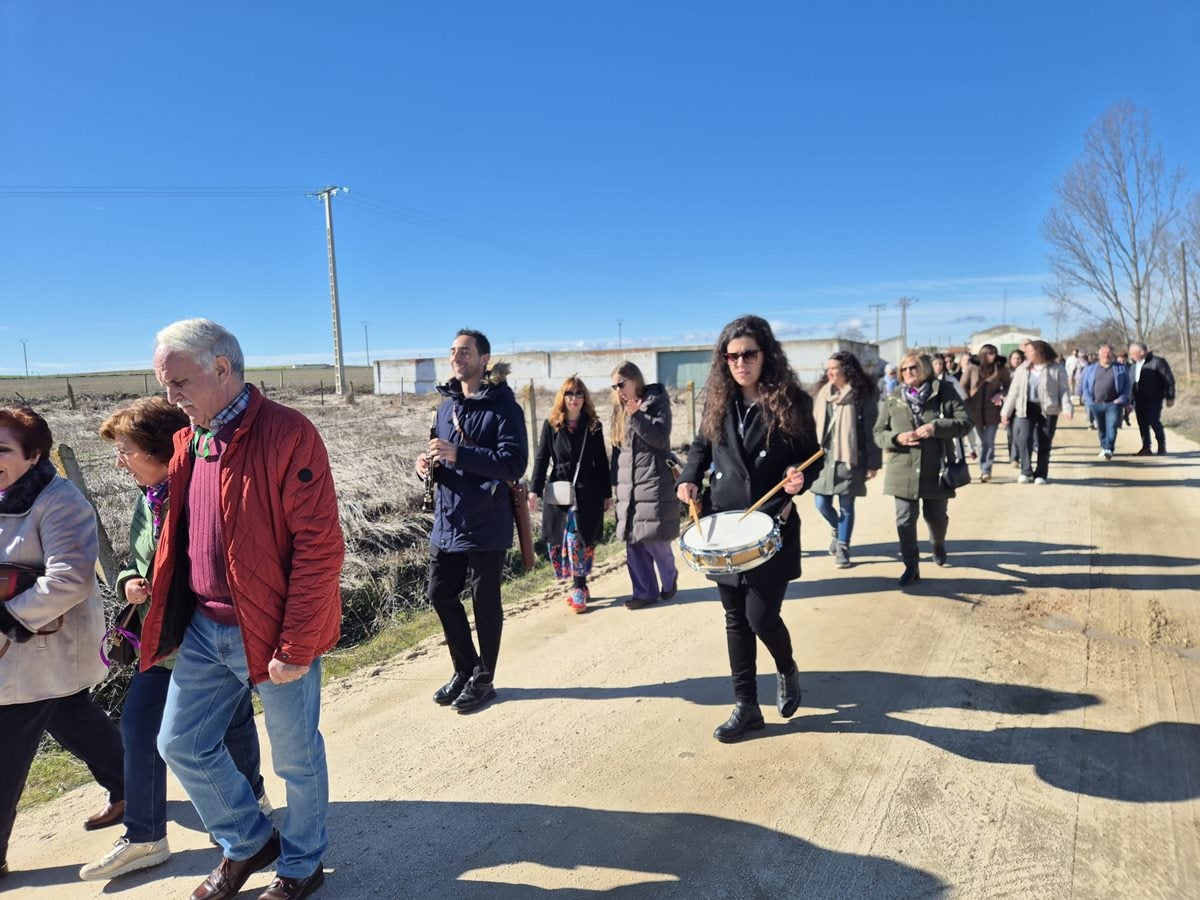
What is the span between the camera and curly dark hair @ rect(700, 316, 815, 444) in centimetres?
370

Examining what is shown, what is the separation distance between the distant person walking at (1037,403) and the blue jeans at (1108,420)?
7.50 feet

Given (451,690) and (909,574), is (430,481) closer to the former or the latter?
(451,690)

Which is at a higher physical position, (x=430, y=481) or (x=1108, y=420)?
(x=430, y=481)

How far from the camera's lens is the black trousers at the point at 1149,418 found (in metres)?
12.2

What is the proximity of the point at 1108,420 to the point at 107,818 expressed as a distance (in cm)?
1387

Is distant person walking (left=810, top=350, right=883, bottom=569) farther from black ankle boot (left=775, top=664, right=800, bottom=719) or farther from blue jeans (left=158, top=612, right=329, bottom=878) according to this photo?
blue jeans (left=158, top=612, right=329, bottom=878)

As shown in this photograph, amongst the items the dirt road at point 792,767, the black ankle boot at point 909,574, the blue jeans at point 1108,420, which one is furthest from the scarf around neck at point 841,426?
the blue jeans at point 1108,420

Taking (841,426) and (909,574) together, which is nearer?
(909,574)

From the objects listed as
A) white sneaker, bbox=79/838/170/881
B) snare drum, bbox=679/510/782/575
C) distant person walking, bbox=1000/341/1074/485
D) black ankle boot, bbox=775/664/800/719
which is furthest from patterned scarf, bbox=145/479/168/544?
distant person walking, bbox=1000/341/1074/485

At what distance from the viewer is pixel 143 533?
3006mm

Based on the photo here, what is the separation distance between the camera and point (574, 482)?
19.2 feet

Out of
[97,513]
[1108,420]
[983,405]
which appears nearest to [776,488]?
[97,513]

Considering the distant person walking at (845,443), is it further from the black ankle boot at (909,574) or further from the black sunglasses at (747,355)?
the black sunglasses at (747,355)

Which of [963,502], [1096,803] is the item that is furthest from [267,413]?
[963,502]
